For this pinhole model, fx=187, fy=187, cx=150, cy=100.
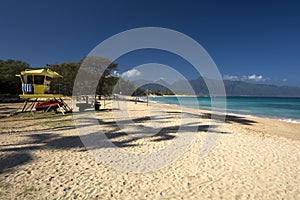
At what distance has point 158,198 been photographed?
12.8 ft

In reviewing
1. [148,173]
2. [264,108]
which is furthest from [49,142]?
[264,108]

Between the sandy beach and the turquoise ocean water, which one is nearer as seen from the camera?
the sandy beach

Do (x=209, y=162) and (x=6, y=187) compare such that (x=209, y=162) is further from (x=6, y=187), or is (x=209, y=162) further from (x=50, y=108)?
(x=50, y=108)

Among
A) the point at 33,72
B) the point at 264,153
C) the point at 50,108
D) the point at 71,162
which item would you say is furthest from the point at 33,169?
the point at 50,108

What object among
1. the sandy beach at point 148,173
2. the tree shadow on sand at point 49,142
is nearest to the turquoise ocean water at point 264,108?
the sandy beach at point 148,173

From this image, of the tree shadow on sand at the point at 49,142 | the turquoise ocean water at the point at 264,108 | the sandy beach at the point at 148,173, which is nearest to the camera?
the sandy beach at the point at 148,173

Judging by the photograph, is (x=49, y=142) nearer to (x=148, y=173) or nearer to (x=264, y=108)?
(x=148, y=173)

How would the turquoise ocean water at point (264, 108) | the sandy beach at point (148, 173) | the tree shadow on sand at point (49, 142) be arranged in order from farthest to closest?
the turquoise ocean water at point (264, 108) → the tree shadow on sand at point (49, 142) → the sandy beach at point (148, 173)

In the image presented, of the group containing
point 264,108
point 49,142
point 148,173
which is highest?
point 49,142

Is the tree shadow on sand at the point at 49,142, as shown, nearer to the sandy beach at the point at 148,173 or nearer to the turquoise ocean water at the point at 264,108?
the sandy beach at the point at 148,173

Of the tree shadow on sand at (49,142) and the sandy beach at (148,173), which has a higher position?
the tree shadow on sand at (49,142)

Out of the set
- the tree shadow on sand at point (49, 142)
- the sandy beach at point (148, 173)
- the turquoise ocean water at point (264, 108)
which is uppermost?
the tree shadow on sand at point (49, 142)

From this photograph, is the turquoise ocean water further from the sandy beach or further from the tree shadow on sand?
the tree shadow on sand

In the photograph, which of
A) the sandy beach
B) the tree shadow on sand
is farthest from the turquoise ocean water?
the tree shadow on sand
